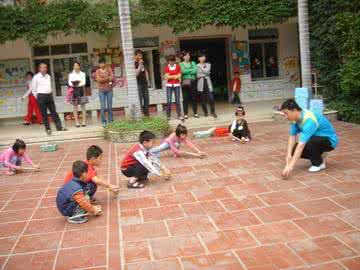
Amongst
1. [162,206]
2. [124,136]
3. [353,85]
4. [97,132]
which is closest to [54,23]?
[97,132]

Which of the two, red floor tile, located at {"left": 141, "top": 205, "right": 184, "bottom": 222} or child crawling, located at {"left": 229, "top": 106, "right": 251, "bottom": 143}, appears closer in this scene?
red floor tile, located at {"left": 141, "top": 205, "right": 184, "bottom": 222}

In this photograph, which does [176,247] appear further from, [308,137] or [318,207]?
[308,137]

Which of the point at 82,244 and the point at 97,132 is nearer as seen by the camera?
the point at 82,244

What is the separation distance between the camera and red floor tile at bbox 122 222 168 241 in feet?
15.2

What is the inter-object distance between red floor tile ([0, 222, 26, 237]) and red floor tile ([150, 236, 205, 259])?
160 cm

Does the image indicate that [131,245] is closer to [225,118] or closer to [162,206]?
[162,206]

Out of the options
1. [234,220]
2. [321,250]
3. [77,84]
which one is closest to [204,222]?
[234,220]

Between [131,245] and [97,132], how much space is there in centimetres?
696

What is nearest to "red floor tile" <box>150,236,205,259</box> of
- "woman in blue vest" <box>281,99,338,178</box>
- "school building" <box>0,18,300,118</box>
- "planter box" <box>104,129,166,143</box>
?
"woman in blue vest" <box>281,99,338,178</box>

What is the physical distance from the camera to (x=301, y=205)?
5.21 metres

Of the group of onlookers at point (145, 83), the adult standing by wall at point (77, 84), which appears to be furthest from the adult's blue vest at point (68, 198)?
the adult standing by wall at point (77, 84)

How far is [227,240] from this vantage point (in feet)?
14.5

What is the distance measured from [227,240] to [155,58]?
11.3 metres

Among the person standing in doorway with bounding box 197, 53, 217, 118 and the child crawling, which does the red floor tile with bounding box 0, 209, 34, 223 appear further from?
the person standing in doorway with bounding box 197, 53, 217, 118
